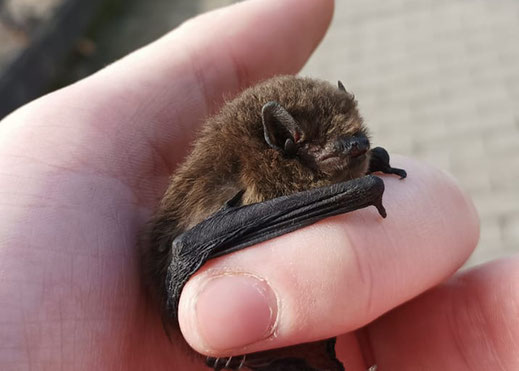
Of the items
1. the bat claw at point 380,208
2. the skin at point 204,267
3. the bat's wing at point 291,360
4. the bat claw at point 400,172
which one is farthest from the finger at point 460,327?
the bat claw at point 380,208

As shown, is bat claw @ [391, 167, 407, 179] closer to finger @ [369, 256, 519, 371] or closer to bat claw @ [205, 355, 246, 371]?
finger @ [369, 256, 519, 371]

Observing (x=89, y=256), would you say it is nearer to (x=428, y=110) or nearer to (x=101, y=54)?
(x=428, y=110)

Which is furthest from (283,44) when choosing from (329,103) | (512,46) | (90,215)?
(512,46)

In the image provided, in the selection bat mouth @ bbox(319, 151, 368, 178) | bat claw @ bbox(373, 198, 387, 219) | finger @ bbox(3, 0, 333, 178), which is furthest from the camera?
finger @ bbox(3, 0, 333, 178)

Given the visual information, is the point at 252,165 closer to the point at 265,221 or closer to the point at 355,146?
the point at 265,221

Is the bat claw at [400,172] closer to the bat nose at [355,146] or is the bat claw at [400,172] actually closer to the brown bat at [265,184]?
the brown bat at [265,184]

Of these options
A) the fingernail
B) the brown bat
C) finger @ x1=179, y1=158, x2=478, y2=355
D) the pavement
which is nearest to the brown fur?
the brown bat

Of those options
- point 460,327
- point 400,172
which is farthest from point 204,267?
point 460,327
